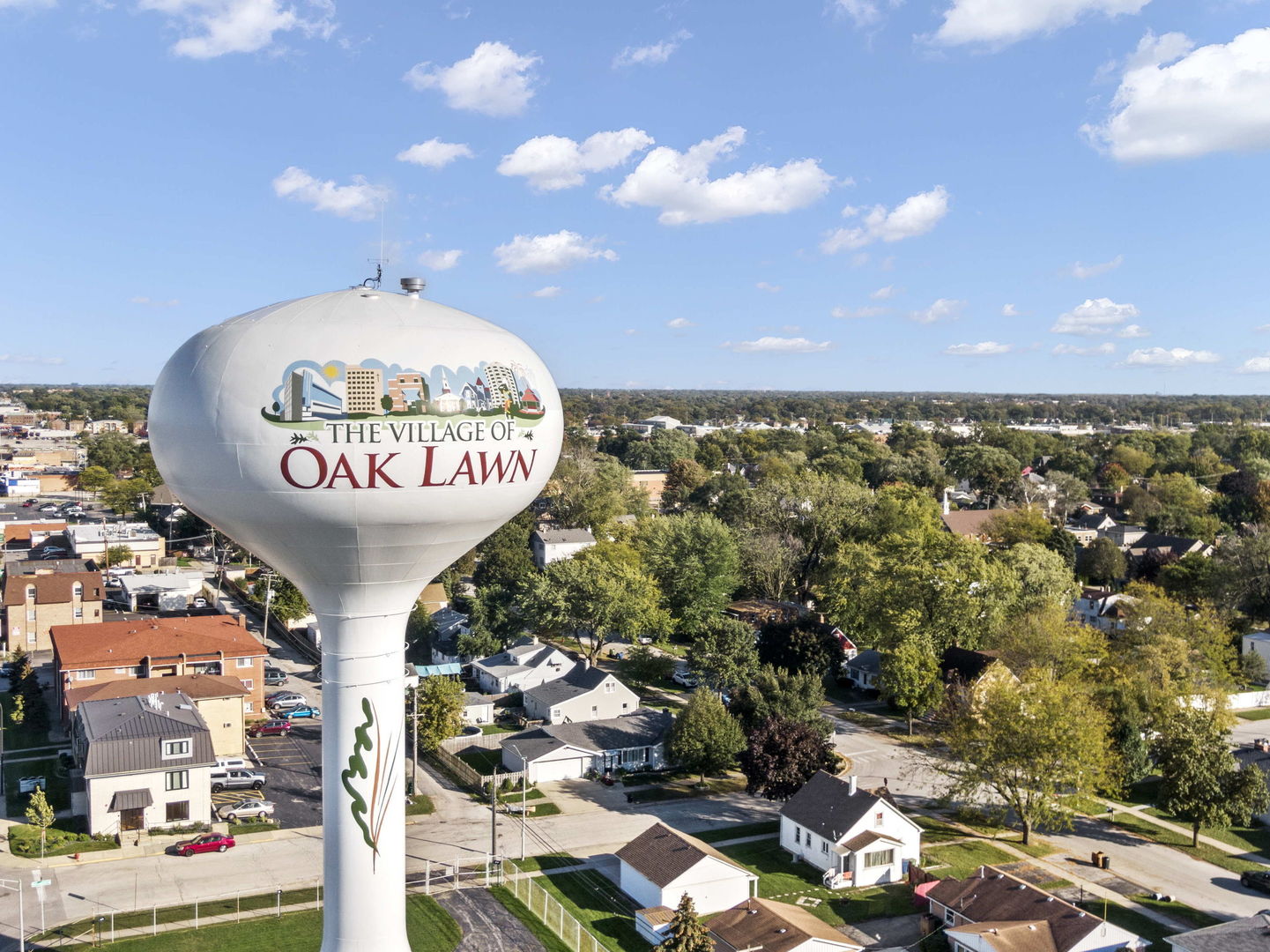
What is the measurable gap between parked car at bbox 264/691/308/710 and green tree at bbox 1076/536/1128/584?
192ft

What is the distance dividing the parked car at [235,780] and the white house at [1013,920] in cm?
2507

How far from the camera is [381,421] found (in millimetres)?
17922

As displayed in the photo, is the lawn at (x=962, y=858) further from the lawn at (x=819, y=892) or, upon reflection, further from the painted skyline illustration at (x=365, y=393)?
the painted skyline illustration at (x=365, y=393)

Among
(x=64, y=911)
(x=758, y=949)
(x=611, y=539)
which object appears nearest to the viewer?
(x=758, y=949)

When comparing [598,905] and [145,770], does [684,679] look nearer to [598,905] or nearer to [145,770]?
[598,905]

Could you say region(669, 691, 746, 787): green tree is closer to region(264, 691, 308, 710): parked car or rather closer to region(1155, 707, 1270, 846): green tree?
region(1155, 707, 1270, 846): green tree

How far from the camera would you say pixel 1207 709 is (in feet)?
140

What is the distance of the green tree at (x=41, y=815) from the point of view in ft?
105

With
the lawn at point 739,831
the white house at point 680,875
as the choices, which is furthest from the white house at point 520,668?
the white house at point 680,875

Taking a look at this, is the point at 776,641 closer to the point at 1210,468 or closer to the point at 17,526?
the point at 17,526

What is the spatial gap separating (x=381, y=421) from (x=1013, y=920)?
878 inches

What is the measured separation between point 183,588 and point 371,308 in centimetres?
5486

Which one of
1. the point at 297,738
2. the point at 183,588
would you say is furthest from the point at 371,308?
the point at 183,588

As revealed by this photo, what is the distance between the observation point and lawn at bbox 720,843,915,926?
30.8 m
